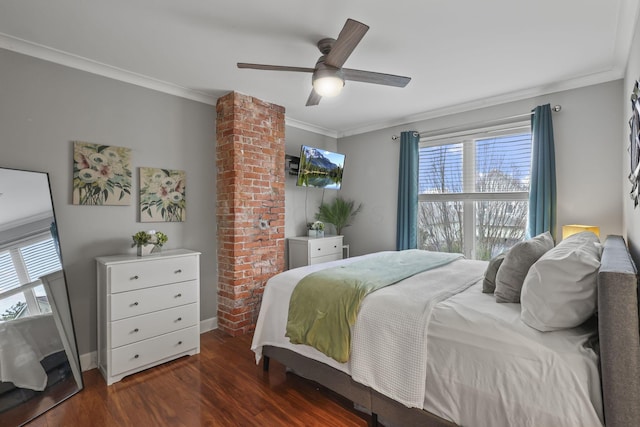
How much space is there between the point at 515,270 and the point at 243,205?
2.59 metres

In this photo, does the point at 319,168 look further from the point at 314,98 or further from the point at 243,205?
the point at 314,98

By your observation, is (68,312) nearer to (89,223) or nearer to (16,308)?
(16,308)

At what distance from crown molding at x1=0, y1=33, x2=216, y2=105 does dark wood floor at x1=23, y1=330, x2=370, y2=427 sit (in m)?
2.59

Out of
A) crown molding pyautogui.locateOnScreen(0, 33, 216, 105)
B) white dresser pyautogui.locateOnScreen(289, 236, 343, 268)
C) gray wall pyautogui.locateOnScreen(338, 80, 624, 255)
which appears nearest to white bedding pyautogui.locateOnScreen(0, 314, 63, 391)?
crown molding pyautogui.locateOnScreen(0, 33, 216, 105)

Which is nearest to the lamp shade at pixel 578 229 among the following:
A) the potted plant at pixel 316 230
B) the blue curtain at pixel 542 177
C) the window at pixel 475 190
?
the blue curtain at pixel 542 177

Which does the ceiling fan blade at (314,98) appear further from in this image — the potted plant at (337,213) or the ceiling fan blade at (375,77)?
the potted plant at (337,213)

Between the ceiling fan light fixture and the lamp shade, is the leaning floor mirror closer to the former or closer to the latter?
the ceiling fan light fixture

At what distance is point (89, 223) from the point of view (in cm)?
260

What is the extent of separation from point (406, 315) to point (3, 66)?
11.0 feet

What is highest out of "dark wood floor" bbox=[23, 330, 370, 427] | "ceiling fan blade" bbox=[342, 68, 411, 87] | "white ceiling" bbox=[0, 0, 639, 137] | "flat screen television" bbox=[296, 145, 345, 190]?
"white ceiling" bbox=[0, 0, 639, 137]

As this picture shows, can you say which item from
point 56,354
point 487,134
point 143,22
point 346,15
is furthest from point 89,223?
point 487,134

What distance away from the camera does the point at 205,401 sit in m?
2.08

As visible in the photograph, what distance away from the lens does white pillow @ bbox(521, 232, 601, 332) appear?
128cm

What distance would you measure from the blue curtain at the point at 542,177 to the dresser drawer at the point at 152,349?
3577 mm
